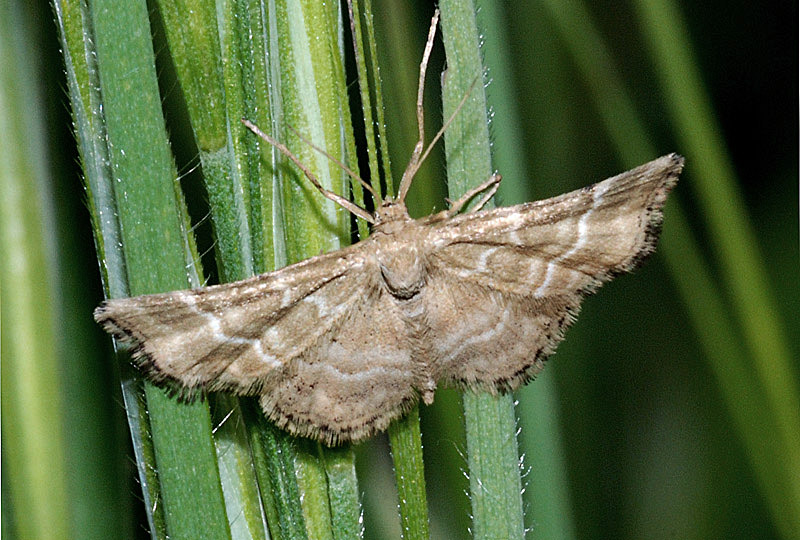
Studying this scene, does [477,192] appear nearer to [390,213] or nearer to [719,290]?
[390,213]

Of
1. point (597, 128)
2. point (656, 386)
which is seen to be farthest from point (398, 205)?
point (656, 386)

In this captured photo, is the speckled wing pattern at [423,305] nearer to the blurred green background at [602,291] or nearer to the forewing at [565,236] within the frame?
the forewing at [565,236]

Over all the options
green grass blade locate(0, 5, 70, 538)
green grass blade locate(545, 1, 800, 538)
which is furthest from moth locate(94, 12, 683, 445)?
green grass blade locate(545, 1, 800, 538)

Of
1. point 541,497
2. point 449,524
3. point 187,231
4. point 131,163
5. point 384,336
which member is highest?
point 131,163

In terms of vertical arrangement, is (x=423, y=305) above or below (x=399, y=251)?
below

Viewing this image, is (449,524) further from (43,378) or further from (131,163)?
(131,163)

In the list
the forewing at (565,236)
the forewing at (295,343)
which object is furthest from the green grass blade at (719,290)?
the forewing at (295,343)

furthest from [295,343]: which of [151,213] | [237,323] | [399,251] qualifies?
[151,213]
